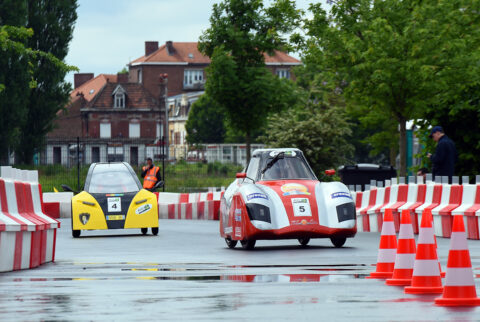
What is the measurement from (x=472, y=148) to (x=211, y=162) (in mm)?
19928

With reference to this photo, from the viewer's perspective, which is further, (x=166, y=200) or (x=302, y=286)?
(x=166, y=200)

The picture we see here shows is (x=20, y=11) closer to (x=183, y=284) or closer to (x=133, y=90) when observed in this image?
(x=183, y=284)

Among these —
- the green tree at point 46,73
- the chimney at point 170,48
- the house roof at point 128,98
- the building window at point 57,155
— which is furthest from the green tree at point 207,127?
the building window at point 57,155

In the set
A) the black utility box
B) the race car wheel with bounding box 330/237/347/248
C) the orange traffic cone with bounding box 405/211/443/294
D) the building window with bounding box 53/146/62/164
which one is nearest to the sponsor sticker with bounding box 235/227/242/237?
the race car wheel with bounding box 330/237/347/248

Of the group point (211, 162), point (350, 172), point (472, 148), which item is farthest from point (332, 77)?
point (211, 162)

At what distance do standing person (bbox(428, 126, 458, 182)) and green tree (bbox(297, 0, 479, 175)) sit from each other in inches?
339

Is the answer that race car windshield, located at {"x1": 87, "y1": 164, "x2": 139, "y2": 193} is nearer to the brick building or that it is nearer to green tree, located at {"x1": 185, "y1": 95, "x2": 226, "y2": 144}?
the brick building

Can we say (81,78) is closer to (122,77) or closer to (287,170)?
(122,77)

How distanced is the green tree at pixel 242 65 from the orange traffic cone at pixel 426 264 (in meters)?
32.6

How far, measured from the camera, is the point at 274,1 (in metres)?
39.5

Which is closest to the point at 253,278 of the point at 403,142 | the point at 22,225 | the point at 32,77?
the point at 22,225

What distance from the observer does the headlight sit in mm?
17062

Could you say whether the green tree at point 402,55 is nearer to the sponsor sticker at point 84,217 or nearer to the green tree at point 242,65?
the green tree at point 242,65

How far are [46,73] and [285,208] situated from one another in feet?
182
